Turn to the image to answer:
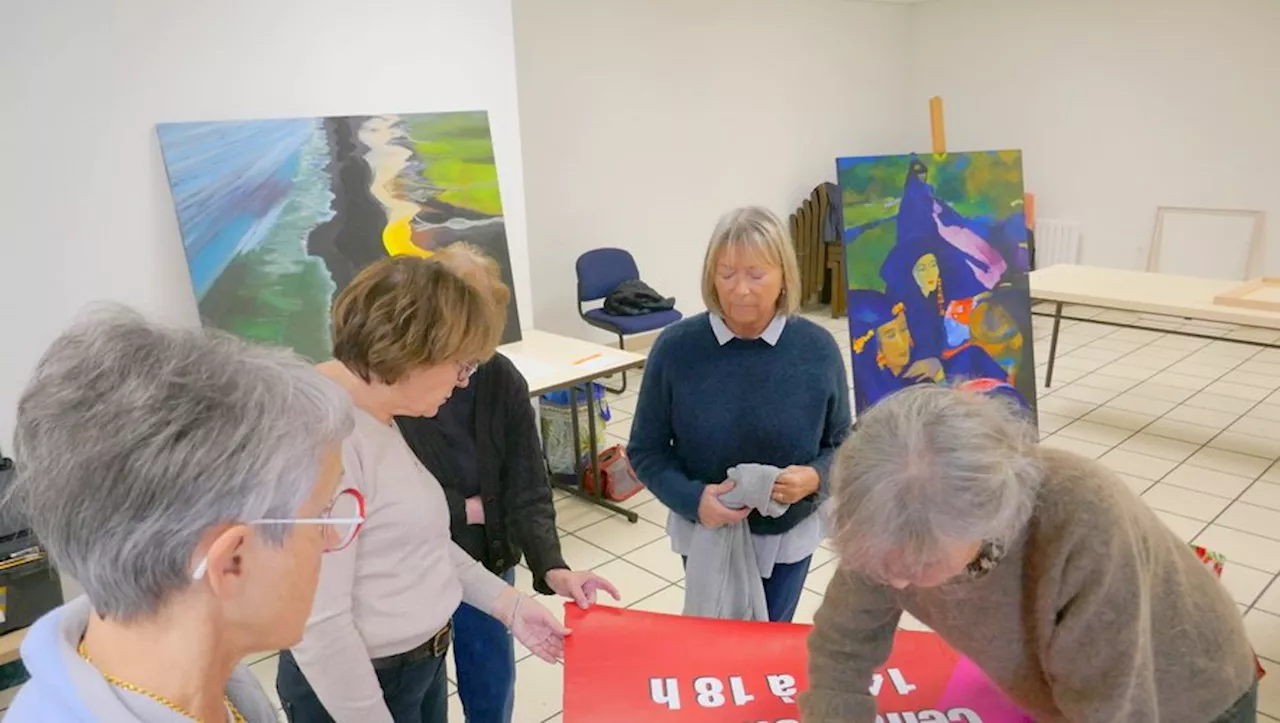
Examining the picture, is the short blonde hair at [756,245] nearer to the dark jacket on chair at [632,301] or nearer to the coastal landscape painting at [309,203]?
the coastal landscape painting at [309,203]

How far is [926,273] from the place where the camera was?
116 inches

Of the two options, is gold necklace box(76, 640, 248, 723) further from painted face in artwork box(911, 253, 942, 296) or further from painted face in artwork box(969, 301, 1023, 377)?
painted face in artwork box(969, 301, 1023, 377)

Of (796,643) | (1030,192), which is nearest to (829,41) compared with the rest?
(1030,192)

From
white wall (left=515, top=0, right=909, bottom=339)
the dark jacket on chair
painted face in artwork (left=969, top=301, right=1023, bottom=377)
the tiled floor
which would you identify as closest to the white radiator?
the tiled floor

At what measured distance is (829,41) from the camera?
7.39m

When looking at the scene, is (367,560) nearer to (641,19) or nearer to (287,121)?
(287,121)

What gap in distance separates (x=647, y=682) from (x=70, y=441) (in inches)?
43.3

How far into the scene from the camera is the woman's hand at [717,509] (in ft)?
5.73

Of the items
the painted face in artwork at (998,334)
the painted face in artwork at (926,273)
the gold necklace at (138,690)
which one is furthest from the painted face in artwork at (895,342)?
the gold necklace at (138,690)

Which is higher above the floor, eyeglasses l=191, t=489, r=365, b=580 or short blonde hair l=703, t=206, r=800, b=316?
short blonde hair l=703, t=206, r=800, b=316

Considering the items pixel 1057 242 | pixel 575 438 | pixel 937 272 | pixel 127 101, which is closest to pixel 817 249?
pixel 1057 242

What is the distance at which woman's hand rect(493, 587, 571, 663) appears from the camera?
152cm

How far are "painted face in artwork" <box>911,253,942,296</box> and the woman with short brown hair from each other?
1.96 metres

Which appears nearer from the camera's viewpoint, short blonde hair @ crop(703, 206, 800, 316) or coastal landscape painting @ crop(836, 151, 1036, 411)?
short blonde hair @ crop(703, 206, 800, 316)
